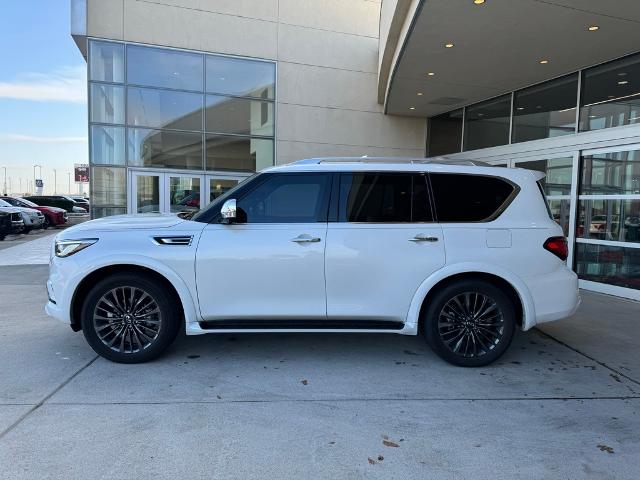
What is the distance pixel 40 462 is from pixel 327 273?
8.27ft

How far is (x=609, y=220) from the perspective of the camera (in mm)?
8094

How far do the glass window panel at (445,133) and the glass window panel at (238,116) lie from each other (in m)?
4.73

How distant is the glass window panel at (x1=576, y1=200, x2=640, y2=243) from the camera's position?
7684mm

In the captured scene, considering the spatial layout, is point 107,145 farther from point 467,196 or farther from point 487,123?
point 467,196

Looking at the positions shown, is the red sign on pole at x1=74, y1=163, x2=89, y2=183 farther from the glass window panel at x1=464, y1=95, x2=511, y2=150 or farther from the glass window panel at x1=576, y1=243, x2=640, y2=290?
the glass window panel at x1=576, y1=243, x2=640, y2=290

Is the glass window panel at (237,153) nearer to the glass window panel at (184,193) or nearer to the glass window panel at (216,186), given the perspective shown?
the glass window panel at (216,186)

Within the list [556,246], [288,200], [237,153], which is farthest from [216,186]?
[556,246]

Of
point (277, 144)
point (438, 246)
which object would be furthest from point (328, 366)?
point (277, 144)

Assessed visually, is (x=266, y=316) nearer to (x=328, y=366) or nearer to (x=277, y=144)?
(x=328, y=366)

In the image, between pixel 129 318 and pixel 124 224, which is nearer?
pixel 129 318

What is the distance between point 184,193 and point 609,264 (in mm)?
10032

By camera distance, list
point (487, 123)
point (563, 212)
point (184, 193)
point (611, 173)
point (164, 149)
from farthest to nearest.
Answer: point (184, 193), point (164, 149), point (487, 123), point (563, 212), point (611, 173)

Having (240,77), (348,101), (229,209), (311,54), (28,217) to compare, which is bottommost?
(28,217)

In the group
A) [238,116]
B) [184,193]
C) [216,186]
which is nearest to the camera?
[184,193]
